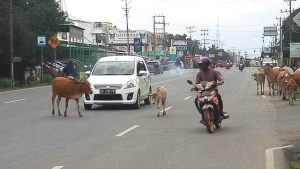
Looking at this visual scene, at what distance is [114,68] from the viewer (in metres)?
20.9

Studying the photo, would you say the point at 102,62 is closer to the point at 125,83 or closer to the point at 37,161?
the point at 125,83

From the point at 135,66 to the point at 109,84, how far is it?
72.2 inches

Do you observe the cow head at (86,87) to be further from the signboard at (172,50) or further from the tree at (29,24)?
the signboard at (172,50)

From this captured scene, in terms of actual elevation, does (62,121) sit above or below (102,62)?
below

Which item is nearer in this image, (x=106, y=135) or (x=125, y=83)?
(x=106, y=135)

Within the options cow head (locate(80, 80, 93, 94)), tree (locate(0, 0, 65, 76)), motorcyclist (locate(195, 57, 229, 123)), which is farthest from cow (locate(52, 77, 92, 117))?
tree (locate(0, 0, 65, 76))

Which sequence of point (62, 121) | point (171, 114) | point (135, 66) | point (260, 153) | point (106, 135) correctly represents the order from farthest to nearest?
point (135, 66), point (171, 114), point (62, 121), point (106, 135), point (260, 153)

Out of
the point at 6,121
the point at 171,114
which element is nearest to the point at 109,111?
the point at 171,114

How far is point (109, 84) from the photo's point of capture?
1944cm

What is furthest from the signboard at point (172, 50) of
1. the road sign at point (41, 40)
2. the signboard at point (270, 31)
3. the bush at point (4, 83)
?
the bush at point (4, 83)

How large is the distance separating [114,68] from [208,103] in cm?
795

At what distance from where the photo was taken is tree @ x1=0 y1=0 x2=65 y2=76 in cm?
4300

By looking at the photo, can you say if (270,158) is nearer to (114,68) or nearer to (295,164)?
(295,164)

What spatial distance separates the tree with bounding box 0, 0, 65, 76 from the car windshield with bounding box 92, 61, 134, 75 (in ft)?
75.8
